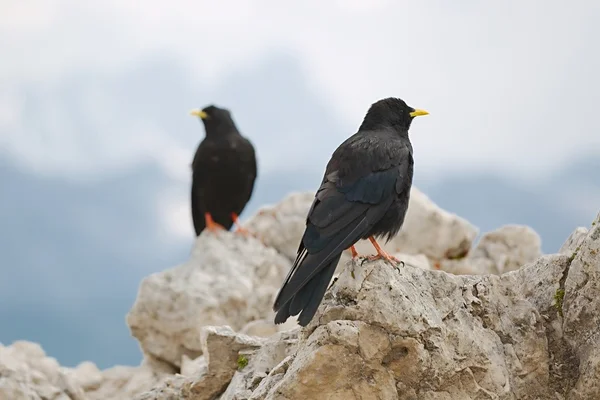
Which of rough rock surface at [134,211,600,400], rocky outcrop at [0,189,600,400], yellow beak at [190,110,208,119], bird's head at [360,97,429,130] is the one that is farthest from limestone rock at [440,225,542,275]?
rough rock surface at [134,211,600,400]

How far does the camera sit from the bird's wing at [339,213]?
5430 mm

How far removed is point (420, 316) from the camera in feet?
17.2

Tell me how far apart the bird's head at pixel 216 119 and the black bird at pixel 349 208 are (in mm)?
8670

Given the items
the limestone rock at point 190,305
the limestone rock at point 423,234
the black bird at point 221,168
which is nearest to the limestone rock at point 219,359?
the limestone rock at point 190,305

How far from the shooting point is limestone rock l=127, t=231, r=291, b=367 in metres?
11.4

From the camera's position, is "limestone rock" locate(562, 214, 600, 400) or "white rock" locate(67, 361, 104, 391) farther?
"white rock" locate(67, 361, 104, 391)

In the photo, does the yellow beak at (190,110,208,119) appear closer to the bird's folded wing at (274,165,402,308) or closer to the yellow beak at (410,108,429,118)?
the yellow beak at (410,108,429,118)

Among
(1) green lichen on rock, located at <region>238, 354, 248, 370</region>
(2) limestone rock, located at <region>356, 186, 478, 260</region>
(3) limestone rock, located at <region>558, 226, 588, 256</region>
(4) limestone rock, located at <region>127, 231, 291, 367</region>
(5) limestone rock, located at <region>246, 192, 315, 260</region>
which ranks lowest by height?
(1) green lichen on rock, located at <region>238, 354, 248, 370</region>

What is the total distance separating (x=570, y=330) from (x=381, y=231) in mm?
1450

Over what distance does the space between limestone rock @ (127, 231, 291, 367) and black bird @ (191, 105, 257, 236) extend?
2.66 m

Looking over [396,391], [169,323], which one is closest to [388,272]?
[396,391]

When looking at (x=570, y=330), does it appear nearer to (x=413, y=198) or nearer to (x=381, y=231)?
(x=381, y=231)

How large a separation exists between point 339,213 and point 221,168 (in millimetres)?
9430

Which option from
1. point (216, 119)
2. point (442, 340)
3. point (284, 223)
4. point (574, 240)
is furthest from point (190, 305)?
point (442, 340)
